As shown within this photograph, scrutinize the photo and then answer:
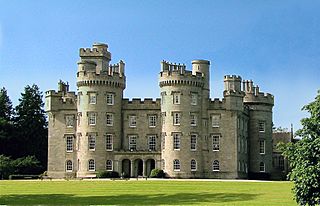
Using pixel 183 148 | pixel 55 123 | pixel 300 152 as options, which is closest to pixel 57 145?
pixel 55 123

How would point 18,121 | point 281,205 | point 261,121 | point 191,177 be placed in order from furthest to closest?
point 18,121 < point 261,121 < point 191,177 < point 281,205

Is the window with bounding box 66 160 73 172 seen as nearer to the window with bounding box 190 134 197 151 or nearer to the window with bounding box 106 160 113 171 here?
the window with bounding box 106 160 113 171

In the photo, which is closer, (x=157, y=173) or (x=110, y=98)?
(x=157, y=173)

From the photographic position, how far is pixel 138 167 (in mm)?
71000

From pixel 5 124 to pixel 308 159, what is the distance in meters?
58.7

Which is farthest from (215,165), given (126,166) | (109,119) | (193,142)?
(109,119)

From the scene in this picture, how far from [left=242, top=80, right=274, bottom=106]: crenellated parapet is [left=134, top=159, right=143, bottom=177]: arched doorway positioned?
577 inches

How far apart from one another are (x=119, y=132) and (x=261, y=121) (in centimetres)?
1663

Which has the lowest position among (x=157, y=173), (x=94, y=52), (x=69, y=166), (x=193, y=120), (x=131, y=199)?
(x=131, y=199)

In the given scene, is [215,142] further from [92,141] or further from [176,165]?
[92,141]

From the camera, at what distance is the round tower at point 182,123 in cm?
6838

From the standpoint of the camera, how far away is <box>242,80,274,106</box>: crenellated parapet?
76.2 metres

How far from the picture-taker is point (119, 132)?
71.6m

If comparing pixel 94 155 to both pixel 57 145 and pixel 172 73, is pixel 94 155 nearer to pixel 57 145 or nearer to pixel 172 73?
pixel 57 145
